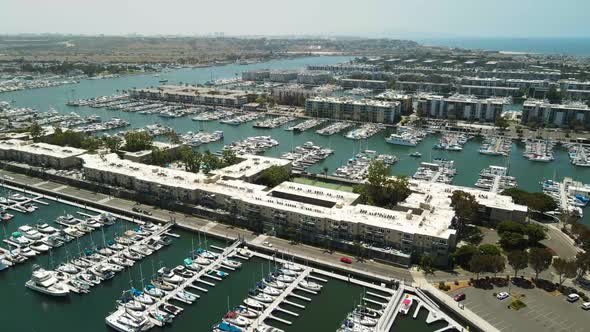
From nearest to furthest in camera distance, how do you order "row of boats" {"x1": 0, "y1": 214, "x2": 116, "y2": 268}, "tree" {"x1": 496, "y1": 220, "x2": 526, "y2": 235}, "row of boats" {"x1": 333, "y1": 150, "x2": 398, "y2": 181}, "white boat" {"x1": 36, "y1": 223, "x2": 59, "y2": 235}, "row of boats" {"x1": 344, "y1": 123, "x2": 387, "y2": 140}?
"row of boats" {"x1": 0, "y1": 214, "x2": 116, "y2": 268} < "tree" {"x1": 496, "y1": 220, "x2": 526, "y2": 235} < "white boat" {"x1": 36, "y1": 223, "x2": 59, "y2": 235} < "row of boats" {"x1": 333, "y1": 150, "x2": 398, "y2": 181} < "row of boats" {"x1": 344, "y1": 123, "x2": 387, "y2": 140}

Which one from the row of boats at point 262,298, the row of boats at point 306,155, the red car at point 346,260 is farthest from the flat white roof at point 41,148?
the red car at point 346,260

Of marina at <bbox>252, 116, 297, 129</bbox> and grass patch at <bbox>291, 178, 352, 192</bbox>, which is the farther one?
marina at <bbox>252, 116, 297, 129</bbox>

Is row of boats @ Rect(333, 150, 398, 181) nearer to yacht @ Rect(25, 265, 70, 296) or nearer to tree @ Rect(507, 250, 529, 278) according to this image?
tree @ Rect(507, 250, 529, 278)

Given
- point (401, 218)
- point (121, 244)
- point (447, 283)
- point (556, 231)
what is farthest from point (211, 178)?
point (556, 231)

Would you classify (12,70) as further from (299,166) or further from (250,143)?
(299,166)

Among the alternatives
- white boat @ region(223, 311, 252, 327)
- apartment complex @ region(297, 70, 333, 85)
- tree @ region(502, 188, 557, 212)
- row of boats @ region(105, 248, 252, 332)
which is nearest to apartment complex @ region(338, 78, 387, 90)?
apartment complex @ region(297, 70, 333, 85)

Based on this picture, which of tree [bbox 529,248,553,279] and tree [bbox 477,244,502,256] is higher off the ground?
tree [bbox 529,248,553,279]

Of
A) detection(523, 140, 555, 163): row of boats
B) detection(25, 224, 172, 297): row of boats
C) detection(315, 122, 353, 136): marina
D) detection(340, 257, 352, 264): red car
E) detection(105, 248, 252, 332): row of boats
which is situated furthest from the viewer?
detection(315, 122, 353, 136): marina

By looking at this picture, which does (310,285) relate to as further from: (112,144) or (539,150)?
(539,150)
